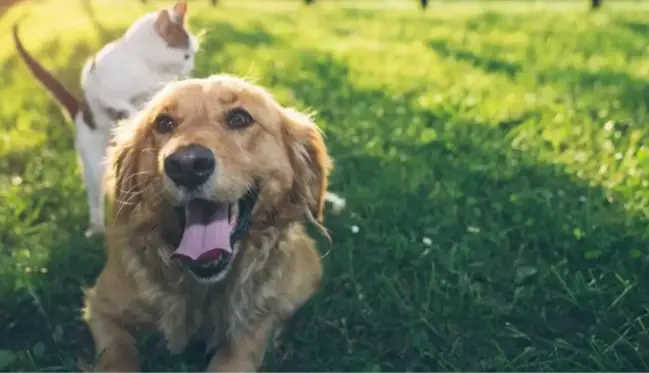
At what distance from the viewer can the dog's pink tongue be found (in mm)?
2846

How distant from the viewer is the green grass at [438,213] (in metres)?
3.08

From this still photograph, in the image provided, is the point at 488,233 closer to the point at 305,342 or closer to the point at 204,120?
the point at 305,342

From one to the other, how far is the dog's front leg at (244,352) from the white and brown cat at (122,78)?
4.25 feet

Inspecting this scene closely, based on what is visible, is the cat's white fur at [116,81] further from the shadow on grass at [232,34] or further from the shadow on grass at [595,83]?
the shadow on grass at [232,34]

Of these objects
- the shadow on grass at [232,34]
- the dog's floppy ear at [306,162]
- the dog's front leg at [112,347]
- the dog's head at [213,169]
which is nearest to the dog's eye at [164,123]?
the dog's head at [213,169]

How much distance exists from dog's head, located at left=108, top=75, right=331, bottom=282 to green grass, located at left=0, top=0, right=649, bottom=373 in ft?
1.49

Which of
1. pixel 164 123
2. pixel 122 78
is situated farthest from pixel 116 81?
pixel 164 123

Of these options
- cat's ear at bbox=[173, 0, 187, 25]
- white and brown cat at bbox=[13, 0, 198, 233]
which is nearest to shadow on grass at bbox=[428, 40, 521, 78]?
cat's ear at bbox=[173, 0, 187, 25]

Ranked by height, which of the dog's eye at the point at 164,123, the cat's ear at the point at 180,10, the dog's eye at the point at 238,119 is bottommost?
the cat's ear at the point at 180,10

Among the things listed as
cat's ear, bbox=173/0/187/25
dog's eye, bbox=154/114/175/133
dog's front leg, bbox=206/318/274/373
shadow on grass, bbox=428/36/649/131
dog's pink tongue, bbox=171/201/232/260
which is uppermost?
dog's eye, bbox=154/114/175/133

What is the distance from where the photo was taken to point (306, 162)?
10.7ft

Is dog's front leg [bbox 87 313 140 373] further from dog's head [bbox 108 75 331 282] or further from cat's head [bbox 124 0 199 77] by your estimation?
cat's head [bbox 124 0 199 77]

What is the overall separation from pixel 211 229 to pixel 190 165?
0.97ft

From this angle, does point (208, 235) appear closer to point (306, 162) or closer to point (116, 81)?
point (306, 162)
